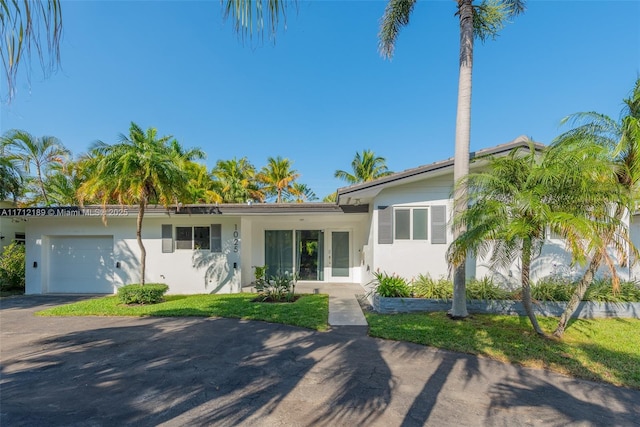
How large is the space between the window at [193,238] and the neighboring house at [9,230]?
8.96 m

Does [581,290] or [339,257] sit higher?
[581,290]

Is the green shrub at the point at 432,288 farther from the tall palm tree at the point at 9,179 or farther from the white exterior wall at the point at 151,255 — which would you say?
the tall palm tree at the point at 9,179

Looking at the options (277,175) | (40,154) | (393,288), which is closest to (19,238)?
(40,154)

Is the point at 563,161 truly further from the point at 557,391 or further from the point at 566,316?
the point at 557,391

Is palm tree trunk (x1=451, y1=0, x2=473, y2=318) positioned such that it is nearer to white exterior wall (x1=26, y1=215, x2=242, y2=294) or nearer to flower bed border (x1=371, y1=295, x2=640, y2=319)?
flower bed border (x1=371, y1=295, x2=640, y2=319)

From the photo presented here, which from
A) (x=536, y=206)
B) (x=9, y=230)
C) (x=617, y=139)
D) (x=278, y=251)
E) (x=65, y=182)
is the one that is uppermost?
(x=65, y=182)

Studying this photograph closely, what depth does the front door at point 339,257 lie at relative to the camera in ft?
44.3

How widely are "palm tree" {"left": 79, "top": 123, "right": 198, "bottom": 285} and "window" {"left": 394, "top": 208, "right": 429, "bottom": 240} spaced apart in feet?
22.3

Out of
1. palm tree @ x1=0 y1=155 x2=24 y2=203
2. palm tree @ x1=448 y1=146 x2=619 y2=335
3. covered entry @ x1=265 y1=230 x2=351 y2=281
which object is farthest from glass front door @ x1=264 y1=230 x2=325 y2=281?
palm tree @ x1=0 y1=155 x2=24 y2=203

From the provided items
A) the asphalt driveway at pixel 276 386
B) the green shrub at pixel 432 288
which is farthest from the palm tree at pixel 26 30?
the green shrub at pixel 432 288

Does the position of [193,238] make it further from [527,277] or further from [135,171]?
[527,277]

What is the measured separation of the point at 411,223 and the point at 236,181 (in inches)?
665

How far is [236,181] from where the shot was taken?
75.6 feet

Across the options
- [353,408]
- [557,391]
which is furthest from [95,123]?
[557,391]
